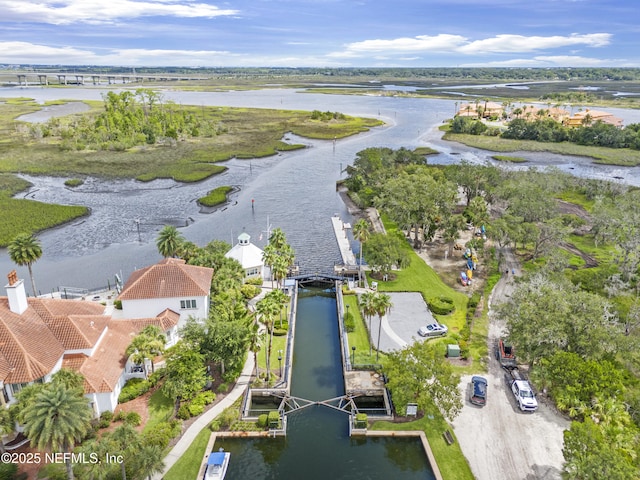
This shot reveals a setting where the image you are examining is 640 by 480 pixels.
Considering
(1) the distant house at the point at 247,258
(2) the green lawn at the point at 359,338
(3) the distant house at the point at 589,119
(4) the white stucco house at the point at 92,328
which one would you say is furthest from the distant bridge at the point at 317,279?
(3) the distant house at the point at 589,119

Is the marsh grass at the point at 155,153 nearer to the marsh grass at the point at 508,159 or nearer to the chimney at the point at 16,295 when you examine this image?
the marsh grass at the point at 508,159

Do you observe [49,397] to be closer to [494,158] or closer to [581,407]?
[581,407]

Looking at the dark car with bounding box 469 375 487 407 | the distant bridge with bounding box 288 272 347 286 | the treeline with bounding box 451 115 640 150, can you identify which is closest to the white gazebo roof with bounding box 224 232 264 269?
the distant bridge with bounding box 288 272 347 286

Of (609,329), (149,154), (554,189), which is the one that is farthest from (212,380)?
(149,154)

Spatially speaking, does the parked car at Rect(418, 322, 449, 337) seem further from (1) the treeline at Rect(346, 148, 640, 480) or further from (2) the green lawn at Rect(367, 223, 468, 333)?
(1) the treeline at Rect(346, 148, 640, 480)

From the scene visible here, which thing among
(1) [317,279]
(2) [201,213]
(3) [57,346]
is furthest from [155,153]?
(3) [57,346]

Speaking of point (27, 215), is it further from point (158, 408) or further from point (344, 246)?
point (158, 408)
